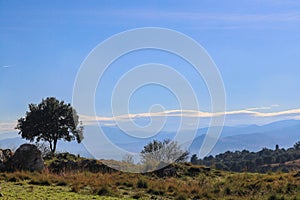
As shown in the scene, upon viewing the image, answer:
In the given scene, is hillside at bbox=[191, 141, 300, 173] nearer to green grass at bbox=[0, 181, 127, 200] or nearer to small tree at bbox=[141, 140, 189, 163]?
small tree at bbox=[141, 140, 189, 163]

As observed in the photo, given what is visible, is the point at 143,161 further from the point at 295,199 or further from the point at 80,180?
the point at 295,199

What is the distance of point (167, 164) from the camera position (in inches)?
1065

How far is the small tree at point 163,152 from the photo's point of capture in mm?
31003

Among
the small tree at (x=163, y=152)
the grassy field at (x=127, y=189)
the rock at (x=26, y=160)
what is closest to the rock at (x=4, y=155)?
the rock at (x=26, y=160)

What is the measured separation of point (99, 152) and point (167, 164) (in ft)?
19.1

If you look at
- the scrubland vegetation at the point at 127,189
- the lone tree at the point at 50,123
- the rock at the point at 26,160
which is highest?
the lone tree at the point at 50,123

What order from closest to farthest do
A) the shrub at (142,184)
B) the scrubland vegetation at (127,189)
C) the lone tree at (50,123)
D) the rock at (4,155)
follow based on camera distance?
1. the scrubland vegetation at (127,189)
2. the shrub at (142,184)
3. the rock at (4,155)
4. the lone tree at (50,123)

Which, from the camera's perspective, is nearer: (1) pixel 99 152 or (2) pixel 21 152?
(1) pixel 99 152

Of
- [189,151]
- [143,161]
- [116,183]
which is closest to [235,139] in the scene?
[189,151]

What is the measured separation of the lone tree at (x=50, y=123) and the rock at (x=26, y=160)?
14.9m

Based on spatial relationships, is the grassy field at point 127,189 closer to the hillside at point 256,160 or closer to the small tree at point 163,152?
the small tree at point 163,152

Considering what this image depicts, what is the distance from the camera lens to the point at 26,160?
24.1 metres

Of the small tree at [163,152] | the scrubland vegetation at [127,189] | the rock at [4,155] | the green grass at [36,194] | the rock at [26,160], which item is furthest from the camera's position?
the small tree at [163,152]

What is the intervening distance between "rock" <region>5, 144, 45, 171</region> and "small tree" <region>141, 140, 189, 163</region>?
795cm
